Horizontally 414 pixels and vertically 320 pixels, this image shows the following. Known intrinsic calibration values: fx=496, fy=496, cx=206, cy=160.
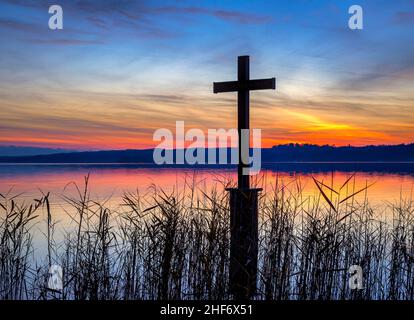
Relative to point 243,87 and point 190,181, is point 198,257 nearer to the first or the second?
point 190,181

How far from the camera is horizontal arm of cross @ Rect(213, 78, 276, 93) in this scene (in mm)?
5586

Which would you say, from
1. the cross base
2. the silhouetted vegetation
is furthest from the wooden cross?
the silhouetted vegetation

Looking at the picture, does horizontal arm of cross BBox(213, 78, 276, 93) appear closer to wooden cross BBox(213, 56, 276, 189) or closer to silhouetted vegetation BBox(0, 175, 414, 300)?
wooden cross BBox(213, 56, 276, 189)

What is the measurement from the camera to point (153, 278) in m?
4.88

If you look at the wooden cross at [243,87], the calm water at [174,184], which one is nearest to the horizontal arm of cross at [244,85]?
the wooden cross at [243,87]

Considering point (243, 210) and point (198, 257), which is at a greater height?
point (243, 210)

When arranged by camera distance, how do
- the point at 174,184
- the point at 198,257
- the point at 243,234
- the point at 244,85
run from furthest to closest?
the point at 174,184 < the point at 244,85 < the point at 243,234 < the point at 198,257

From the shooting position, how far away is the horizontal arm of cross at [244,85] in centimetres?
559

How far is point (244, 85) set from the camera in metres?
5.79

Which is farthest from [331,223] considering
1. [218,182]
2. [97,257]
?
[97,257]

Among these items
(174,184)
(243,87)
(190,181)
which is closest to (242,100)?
(243,87)
